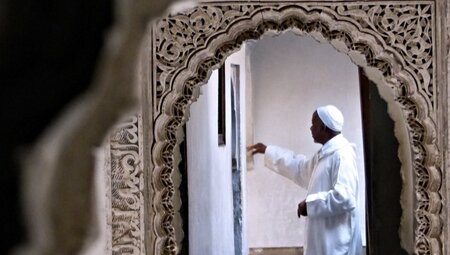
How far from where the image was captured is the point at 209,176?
108 centimetres

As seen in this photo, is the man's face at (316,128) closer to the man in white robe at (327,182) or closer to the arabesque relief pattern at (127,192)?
the man in white robe at (327,182)

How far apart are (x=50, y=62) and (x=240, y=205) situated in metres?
1.03

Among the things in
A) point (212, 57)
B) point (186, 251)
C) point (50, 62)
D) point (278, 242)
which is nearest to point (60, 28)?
point (50, 62)

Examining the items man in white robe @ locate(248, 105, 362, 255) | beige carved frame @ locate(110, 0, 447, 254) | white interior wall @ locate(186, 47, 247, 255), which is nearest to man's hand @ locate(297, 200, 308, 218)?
man in white robe @ locate(248, 105, 362, 255)

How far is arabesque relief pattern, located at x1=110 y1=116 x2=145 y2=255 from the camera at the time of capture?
0.89 meters

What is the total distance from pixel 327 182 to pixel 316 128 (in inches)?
2.9

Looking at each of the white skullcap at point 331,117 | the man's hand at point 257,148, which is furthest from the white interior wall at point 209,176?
the white skullcap at point 331,117

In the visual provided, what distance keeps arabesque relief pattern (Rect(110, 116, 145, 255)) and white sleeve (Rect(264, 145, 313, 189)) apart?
0.83 feet

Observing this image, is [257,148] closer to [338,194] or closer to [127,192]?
[338,194]

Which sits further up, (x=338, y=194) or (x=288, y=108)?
(x=288, y=108)

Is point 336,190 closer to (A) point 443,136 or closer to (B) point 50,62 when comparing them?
(A) point 443,136

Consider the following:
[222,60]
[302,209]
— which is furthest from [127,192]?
[302,209]

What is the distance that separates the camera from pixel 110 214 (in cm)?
89

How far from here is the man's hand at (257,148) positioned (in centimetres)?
110
